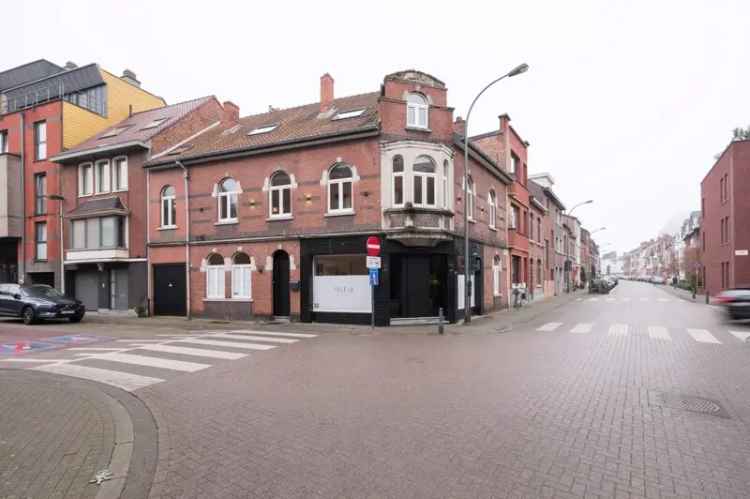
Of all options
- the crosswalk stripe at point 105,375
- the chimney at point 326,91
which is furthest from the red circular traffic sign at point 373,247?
the chimney at point 326,91

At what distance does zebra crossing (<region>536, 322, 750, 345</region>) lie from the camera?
11828mm

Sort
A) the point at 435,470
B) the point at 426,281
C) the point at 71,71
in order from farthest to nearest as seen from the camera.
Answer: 1. the point at 71,71
2. the point at 426,281
3. the point at 435,470

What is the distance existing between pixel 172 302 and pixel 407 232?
11489 mm

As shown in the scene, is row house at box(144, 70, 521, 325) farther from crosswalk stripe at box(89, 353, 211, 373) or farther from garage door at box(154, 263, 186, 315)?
crosswalk stripe at box(89, 353, 211, 373)

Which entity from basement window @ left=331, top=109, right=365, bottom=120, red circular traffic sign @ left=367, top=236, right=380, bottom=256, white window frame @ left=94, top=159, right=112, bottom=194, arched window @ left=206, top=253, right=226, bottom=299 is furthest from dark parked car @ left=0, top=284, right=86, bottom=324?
basement window @ left=331, top=109, right=365, bottom=120

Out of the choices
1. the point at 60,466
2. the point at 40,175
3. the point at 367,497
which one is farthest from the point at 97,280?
the point at 367,497

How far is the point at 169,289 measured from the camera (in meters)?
19.5

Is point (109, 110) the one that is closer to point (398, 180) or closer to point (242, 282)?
point (242, 282)

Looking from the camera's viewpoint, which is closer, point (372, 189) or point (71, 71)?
point (372, 189)

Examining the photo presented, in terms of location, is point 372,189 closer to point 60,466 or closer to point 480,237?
point 480,237

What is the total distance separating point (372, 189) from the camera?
15.6 m

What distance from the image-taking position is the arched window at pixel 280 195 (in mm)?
17141

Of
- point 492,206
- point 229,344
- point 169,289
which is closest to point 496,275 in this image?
point 492,206

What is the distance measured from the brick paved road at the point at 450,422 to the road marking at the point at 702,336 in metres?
1.24
